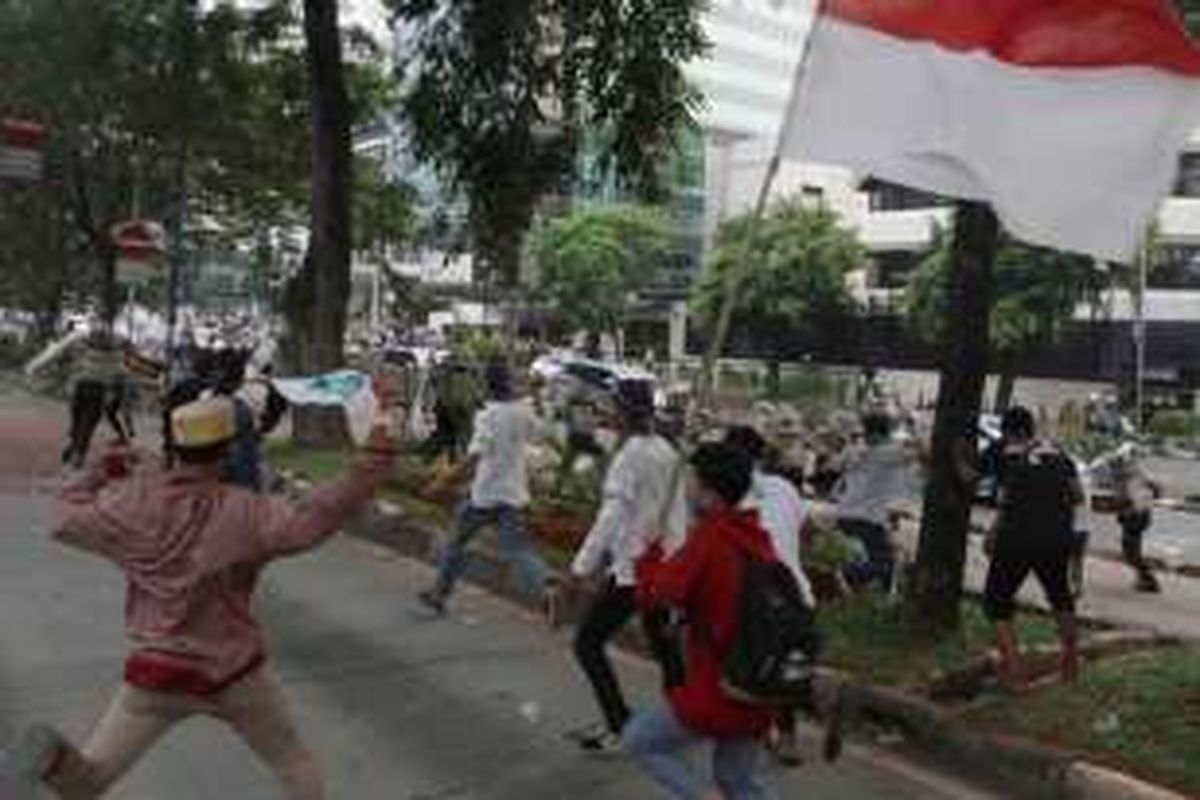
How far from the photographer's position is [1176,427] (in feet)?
194

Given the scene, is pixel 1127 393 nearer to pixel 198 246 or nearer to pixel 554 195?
pixel 198 246

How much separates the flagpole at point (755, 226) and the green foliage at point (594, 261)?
74.6 metres

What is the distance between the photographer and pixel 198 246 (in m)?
51.8

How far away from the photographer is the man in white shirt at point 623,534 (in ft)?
31.9

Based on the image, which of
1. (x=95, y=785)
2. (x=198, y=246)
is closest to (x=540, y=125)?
(x=95, y=785)

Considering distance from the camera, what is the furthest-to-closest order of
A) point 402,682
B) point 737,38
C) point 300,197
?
point 737,38 → point 300,197 → point 402,682

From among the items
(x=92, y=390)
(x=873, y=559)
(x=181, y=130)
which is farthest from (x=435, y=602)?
(x=181, y=130)

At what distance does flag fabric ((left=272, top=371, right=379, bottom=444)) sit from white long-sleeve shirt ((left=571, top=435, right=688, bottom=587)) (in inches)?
90.4

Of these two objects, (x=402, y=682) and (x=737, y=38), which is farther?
(x=737, y=38)

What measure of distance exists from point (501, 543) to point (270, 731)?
7.22 m

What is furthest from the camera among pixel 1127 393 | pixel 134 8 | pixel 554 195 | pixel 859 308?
pixel 859 308

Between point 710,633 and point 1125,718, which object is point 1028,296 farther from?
point 710,633

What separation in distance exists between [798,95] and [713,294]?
6024 cm

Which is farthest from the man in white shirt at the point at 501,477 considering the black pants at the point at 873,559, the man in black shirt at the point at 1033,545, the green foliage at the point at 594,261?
the green foliage at the point at 594,261
